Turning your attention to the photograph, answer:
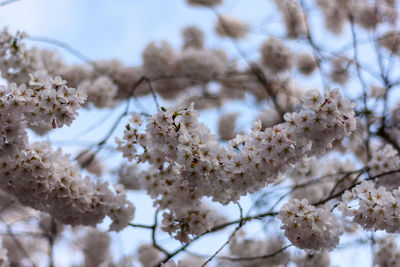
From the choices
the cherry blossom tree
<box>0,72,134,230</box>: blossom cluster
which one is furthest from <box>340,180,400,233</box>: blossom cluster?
<box>0,72,134,230</box>: blossom cluster

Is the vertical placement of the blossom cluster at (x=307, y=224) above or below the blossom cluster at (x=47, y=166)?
below

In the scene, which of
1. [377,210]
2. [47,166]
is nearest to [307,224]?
[377,210]

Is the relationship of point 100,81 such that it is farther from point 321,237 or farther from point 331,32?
point 331,32

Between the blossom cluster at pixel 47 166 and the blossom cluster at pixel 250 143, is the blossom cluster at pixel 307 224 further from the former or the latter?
the blossom cluster at pixel 47 166

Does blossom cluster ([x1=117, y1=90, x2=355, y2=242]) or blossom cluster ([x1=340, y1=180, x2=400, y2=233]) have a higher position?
blossom cluster ([x1=117, y1=90, x2=355, y2=242])

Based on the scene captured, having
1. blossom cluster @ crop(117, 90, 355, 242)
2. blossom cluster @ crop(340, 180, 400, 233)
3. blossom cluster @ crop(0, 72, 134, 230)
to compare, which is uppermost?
blossom cluster @ crop(0, 72, 134, 230)

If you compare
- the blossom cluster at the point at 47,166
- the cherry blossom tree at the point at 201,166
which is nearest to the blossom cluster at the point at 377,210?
the cherry blossom tree at the point at 201,166

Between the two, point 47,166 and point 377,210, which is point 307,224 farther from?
point 47,166

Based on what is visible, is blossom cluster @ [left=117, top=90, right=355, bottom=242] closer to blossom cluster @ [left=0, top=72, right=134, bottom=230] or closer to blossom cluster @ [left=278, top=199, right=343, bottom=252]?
blossom cluster @ [left=278, top=199, right=343, bottom=252]

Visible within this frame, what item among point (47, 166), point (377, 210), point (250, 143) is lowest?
point (377, 210)

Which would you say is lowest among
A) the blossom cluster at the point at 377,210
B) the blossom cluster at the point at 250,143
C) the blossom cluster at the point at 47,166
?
the blossom cluster at the point at 377,210

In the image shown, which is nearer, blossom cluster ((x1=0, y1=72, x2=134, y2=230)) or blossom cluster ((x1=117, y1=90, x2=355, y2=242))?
blossom cluster ((x1=117, y1=90, x2=355, y2=242))

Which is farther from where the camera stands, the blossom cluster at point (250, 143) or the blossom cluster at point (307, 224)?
the blossom cluster at point (307, 224)
